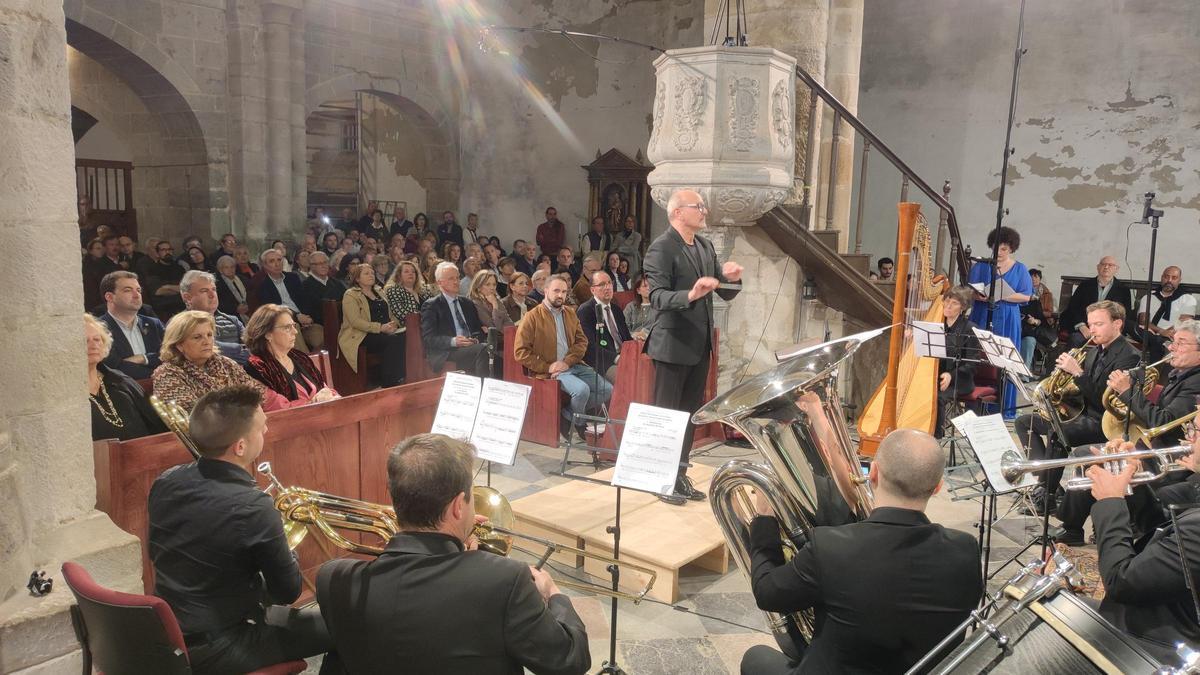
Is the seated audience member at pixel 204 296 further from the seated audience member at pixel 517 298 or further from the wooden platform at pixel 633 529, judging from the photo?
the seated audience member at pixel 517 298

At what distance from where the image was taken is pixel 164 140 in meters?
11.7

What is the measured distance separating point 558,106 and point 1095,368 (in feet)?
35.4

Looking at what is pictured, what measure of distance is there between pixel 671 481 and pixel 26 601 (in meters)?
2.01

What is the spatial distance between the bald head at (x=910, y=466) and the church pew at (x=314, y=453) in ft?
8.26

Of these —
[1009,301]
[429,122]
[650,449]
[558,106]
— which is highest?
[558,106]

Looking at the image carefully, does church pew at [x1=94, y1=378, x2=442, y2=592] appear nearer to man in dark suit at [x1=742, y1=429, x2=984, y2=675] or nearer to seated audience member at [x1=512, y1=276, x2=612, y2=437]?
seated audience member at [x1=512, y1=276, x2=612, y2=437]

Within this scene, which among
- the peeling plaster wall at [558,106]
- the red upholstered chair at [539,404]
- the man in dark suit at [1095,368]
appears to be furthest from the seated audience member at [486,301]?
the peeling plaster wall at [558,106]

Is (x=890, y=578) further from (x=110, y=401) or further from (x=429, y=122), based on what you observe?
(x=429, y=122)

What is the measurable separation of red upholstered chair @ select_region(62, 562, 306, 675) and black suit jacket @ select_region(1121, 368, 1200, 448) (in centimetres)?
417

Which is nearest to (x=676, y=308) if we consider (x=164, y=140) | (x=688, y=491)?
(x=688, y=491)

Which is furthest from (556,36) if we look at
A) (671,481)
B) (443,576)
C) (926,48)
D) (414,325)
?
(443,576)

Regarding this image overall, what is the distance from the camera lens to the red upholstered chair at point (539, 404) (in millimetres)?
6145

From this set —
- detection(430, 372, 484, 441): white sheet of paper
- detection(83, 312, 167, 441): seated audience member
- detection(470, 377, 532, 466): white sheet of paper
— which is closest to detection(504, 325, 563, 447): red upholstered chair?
detection(430, 372, 484, 441): white sheet of paper

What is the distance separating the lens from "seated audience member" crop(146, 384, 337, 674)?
7.68ft
